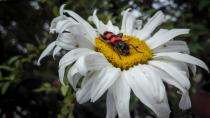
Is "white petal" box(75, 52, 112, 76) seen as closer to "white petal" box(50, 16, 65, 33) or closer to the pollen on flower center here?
the pollen on flower center

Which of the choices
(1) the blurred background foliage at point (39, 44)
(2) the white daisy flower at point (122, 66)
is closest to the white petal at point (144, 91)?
(2) the white daisy flower at point (122, 66)

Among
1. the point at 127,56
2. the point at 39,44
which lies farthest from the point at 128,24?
the point at 39,44

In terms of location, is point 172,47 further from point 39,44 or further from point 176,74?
point 39,44

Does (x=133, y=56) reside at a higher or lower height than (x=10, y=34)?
higher

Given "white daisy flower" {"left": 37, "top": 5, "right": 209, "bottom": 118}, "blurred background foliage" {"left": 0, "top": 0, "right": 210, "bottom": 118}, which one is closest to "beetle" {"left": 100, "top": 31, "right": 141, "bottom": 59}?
"white daisy flower" {"left": 37, "top": 5, "right": 209, "bottom": 118}

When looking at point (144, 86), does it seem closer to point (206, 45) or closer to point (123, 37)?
point (123, 37)

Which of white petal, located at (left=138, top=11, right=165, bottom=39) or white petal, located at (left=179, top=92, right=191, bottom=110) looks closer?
white petal, located at (left=179, top=92, right=191, bottom=110)

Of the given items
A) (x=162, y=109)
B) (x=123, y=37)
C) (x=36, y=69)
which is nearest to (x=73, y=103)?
(x=123, y=37)

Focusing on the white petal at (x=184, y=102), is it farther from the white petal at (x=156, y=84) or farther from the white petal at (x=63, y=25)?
the white petal at (x=63, y=25)
